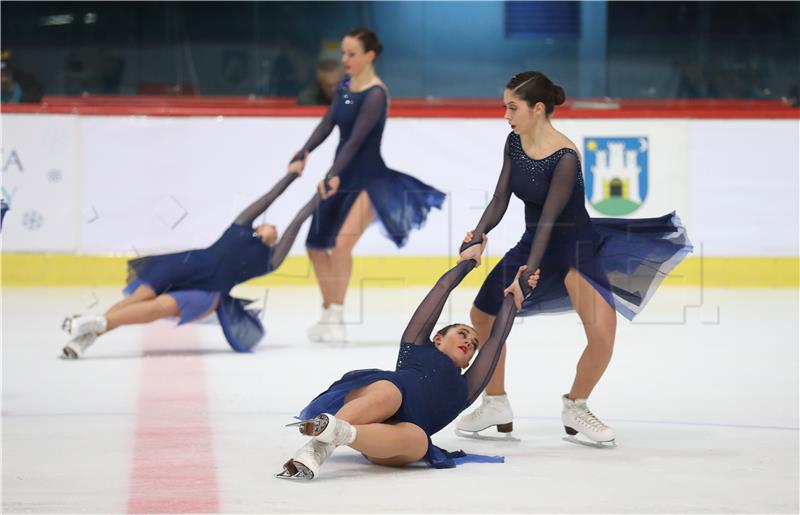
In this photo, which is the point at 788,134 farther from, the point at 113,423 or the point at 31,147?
the point at 113,423

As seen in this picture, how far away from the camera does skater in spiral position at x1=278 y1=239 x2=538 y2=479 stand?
3.67 metres

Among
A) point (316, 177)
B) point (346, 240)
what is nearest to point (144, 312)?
point (346, 240)

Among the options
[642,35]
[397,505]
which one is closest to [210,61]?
[642,35]

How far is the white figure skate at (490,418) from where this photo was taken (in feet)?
14.6

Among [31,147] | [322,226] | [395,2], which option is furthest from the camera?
[395,2]

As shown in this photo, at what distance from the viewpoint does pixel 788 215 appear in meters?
9.62

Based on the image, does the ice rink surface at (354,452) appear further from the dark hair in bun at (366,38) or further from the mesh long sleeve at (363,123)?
the dark hair in bun at (366,38)

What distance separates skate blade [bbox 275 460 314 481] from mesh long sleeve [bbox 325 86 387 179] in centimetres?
341

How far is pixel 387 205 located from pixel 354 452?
10.8ft

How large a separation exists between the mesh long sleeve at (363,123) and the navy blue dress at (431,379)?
2930 millimetres

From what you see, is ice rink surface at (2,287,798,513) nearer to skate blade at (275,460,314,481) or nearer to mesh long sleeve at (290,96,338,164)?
skate blade at (275,460,314,481)

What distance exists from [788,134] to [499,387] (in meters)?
5.98

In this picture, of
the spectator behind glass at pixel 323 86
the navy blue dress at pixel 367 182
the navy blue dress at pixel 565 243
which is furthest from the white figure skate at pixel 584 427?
the spectator behind glass at pixel 323 86

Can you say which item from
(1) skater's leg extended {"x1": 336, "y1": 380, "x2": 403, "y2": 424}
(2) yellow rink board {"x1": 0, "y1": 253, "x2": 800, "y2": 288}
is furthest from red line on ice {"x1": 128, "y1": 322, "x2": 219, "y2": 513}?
(2) yellow rink board {"x1": 0, "y1": 253, "x2": 800, "y2": 288}
